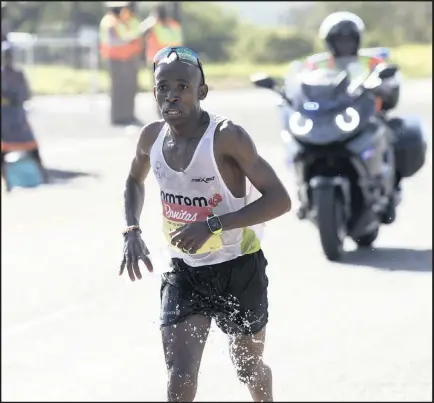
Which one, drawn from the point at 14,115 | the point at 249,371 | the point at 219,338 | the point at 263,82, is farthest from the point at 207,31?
the point at 249,371

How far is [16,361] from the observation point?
1171 cm

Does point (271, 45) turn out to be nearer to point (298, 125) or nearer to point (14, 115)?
point (14, 115)

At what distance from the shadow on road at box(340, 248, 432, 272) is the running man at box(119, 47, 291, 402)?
30.8 ft

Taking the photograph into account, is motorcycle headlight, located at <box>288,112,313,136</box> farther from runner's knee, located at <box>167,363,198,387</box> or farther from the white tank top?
the white tank top

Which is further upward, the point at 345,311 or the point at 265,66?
the point at 265,66

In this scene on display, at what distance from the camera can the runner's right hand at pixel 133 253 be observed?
2.07m

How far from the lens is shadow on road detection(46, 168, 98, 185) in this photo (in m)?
18.2

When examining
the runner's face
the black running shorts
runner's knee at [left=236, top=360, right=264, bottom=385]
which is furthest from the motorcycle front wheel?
the runner's face

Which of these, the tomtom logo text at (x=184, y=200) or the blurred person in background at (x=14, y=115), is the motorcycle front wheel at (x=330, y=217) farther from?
the tomtom logo text at (x=184, y=200)

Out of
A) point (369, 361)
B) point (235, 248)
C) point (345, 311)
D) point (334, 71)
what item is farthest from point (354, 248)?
point (235, 248)

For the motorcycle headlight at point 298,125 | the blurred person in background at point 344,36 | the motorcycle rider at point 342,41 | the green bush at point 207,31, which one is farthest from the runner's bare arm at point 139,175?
the green bush at point 207,31

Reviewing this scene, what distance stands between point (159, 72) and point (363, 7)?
163 inches

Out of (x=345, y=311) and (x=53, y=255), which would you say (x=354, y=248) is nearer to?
(x=345, y=311)

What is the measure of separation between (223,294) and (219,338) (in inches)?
228
